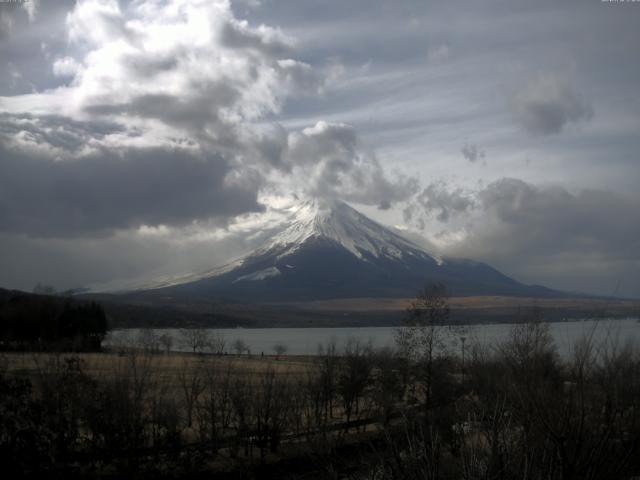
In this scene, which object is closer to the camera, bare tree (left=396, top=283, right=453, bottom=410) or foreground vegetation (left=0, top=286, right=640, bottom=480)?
foreground vegetation (left=0, top=286, right=640, bottom=480)

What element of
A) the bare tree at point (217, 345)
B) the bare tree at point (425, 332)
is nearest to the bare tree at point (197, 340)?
the bare tree at point (217, 345)

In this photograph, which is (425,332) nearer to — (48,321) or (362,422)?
(362,422)

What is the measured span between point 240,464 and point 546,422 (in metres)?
19.4

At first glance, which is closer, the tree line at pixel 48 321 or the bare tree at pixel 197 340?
the tree line at pixel 48 321

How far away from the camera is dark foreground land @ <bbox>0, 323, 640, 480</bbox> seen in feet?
28.4

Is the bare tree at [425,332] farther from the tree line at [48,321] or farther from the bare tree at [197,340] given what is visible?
the bare tree at [197,340]

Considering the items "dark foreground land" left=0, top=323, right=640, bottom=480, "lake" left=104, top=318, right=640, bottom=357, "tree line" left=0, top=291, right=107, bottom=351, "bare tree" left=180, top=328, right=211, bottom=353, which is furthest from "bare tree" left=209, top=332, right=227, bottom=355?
"dark foreground land" left=0, top=323, right=640, bottom=480

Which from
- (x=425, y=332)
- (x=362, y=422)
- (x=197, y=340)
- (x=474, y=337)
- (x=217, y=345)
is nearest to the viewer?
(x=362, y=422)

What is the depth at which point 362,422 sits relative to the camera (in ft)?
110

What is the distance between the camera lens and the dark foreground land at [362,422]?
8.66 metres

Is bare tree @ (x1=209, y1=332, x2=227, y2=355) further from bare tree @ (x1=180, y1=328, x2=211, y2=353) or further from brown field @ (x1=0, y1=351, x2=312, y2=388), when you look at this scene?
brown field @ (x1=0, y1=351, x2=312, y2=388)

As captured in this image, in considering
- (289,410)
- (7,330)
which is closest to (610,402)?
(289,410)

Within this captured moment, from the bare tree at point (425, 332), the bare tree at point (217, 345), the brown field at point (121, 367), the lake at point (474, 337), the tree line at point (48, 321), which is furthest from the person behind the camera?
the bare tree at point (217, 345)

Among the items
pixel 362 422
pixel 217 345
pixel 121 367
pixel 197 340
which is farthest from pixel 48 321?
pixel 362 422
